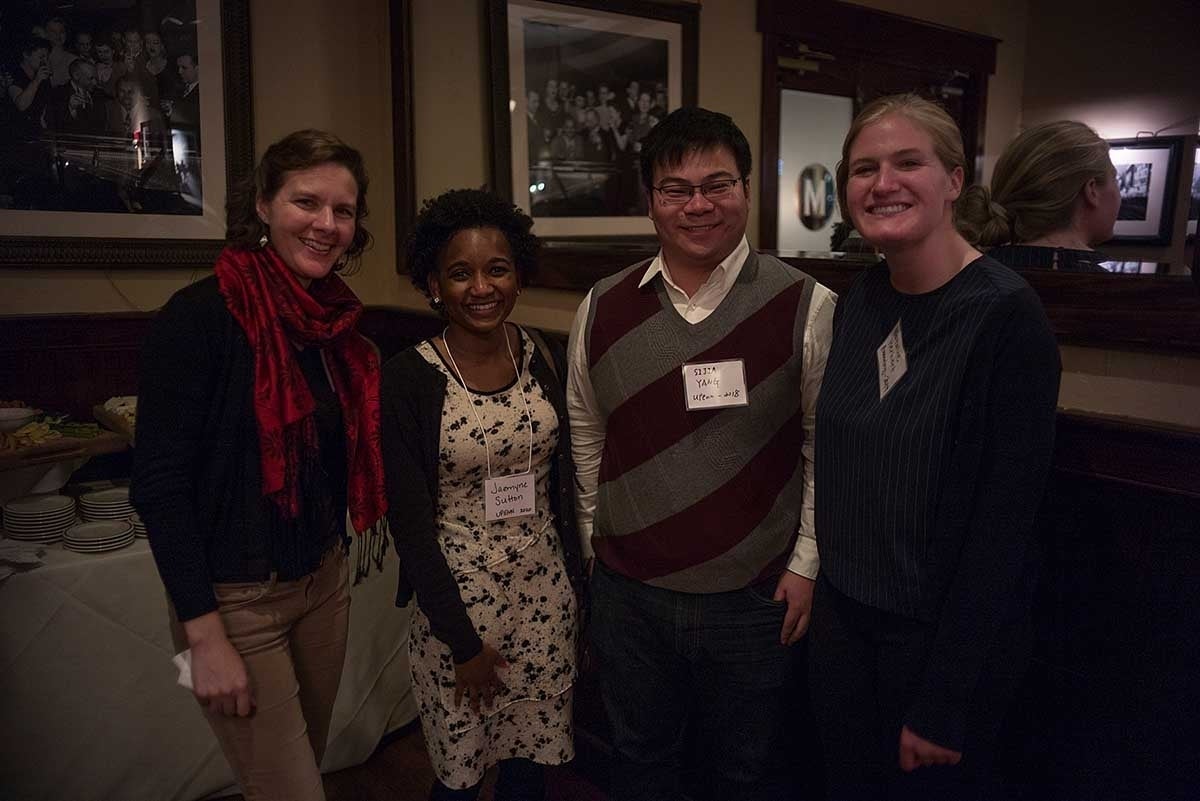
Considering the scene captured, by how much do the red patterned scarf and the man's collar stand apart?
51 centimetres

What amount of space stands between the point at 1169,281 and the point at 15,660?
2443mm

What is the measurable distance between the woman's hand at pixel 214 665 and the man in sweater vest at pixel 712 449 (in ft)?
2.08

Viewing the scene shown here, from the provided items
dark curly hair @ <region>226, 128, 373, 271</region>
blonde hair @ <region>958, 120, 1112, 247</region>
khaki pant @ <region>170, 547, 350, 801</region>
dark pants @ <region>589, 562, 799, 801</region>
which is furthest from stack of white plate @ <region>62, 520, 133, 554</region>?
blonde hair @ <region>958, 120, 1112, 247</region>

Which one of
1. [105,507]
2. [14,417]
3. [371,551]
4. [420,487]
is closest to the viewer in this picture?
Result: [420,487]

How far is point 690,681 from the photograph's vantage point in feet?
5.11

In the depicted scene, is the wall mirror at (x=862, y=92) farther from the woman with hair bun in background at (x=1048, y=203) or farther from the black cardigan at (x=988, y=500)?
the black cardigan at (x=988, y=500)

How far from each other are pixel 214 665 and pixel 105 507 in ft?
3.76

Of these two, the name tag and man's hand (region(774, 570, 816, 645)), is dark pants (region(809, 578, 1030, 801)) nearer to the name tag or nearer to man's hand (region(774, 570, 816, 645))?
man's hand (region(774, 570, 816, 645))

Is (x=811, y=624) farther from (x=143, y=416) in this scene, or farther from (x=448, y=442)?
(x=143, y=416)

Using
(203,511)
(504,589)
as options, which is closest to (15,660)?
(203,511)

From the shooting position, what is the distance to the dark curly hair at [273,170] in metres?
1.39

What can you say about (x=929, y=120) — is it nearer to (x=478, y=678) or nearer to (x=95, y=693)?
(x=478, y=678)

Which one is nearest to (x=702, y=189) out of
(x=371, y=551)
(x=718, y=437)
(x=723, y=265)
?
(x=723, y=265)

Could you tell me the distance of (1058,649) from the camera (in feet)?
4.44
